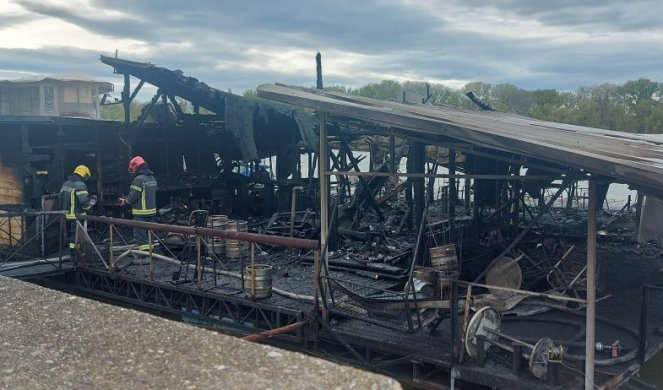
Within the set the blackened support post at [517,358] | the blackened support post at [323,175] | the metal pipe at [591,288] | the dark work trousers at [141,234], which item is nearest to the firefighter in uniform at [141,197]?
the dark work trousers at [141,234]

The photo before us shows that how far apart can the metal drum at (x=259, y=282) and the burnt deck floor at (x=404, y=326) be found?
12cm

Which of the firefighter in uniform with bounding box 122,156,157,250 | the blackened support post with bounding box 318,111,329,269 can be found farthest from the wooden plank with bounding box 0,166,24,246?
the blackened support post with bounding box 318,111,329,269

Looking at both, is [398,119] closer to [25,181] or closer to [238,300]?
[238,300]

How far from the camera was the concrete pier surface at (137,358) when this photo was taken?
258 cm

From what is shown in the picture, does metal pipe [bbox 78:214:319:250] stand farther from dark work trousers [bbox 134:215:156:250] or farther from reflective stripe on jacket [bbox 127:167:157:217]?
dark work trousers [bbox 134:215:156:250]

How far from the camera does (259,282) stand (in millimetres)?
8938

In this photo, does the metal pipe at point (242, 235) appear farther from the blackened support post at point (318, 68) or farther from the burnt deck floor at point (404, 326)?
the blackened support post at point (318, 68)

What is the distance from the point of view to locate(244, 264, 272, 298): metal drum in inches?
351

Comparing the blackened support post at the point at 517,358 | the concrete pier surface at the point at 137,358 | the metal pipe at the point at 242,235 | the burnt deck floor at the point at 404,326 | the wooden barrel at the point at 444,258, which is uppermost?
the concrete pier surface at the point at 137,358

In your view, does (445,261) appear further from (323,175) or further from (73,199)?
(73,199)

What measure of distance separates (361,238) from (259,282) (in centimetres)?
421

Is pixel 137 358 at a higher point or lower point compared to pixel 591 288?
higher

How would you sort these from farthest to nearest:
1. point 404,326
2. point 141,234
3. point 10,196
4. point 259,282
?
point 10,196 → point 141,234 → point 259,282 → point 404,326

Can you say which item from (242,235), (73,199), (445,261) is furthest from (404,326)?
(73,199)
